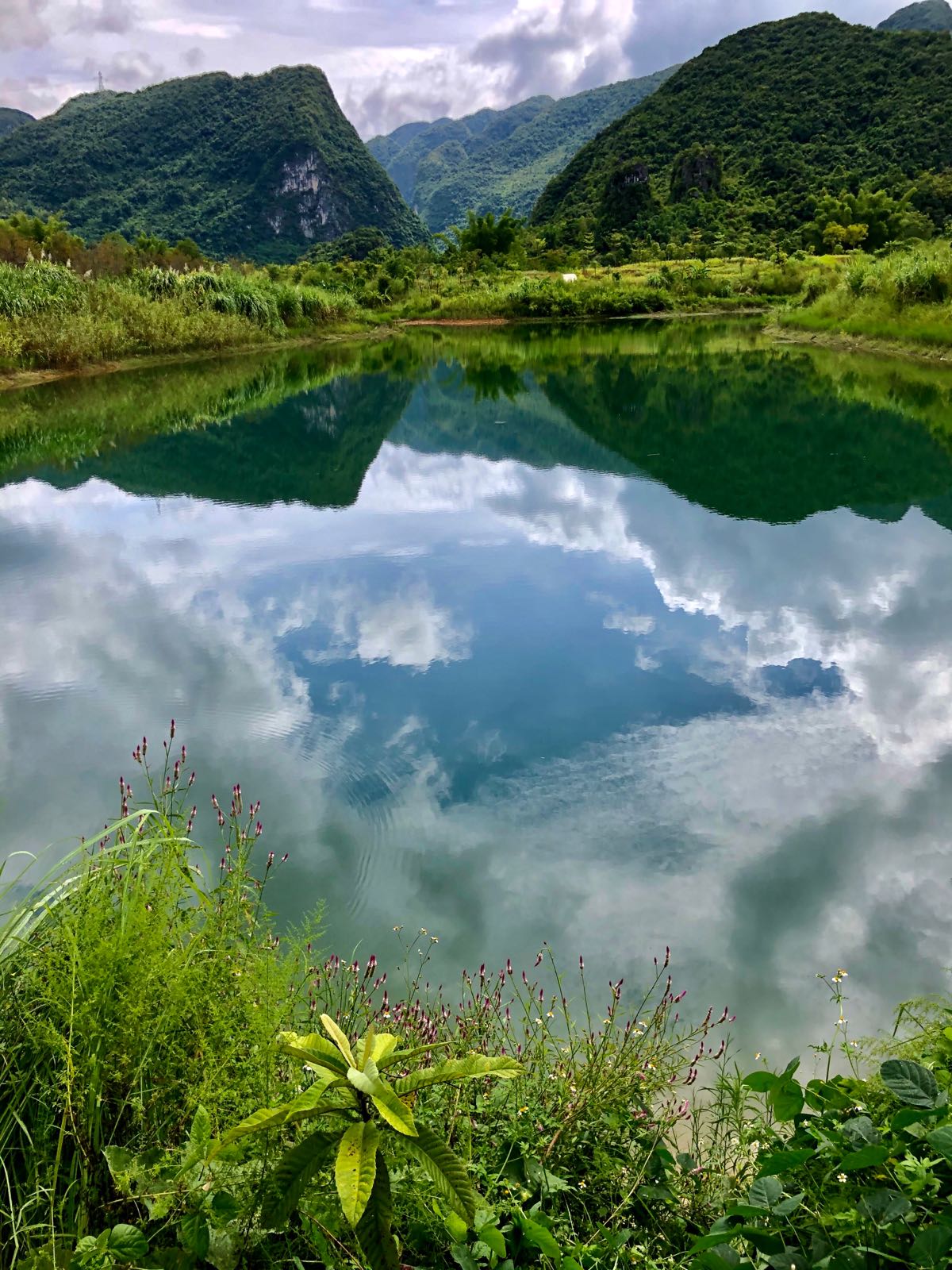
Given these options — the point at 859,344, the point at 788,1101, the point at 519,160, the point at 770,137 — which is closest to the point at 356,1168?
the point at 788,1101

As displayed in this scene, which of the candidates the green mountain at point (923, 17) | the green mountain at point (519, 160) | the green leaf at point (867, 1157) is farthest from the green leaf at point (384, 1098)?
the green mountain at point (923, 17)

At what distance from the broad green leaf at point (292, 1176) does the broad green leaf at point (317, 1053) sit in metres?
0.10

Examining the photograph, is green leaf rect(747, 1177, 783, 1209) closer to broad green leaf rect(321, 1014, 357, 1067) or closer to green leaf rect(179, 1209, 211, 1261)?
broad green leaf rect(321, 1014, 357, 1067)

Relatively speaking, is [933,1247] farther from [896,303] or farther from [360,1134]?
[896,303]

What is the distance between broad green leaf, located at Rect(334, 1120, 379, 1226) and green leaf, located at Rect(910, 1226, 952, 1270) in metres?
0.72

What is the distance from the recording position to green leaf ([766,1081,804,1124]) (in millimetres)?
1472

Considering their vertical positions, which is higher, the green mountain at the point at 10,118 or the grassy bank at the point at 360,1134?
the green mountain at the point at 10,118

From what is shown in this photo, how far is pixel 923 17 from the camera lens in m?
130

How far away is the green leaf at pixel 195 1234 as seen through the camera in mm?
1382

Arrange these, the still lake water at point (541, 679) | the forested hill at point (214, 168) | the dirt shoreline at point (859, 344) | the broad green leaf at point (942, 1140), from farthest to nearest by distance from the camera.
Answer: the forested hill at point (214, 168), the dirt shoreline at point (859, 344), the still lake water at point (541, 679), the broad green leaf at point (942, 1140)

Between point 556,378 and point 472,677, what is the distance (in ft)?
47.7

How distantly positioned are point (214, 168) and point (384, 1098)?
106 metres

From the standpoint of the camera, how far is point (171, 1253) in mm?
1390

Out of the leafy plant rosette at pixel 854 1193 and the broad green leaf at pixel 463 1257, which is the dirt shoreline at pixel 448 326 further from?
the leafy plant rosette at pixel 854 1193
